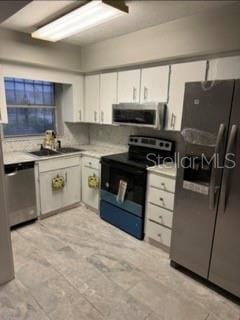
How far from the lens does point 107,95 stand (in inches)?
130

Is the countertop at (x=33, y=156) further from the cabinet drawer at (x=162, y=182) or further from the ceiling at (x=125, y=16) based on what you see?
the ceiling at (x=125, y=16)

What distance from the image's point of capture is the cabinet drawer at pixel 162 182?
238 centimetres

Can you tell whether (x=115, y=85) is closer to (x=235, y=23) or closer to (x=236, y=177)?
(x=235, y=23)

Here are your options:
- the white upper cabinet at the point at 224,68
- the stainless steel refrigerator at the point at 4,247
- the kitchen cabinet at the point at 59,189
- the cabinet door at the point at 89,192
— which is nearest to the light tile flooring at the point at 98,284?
the stainless steel refrigerator at the point at 4,247

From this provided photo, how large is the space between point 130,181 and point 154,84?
1.20 metres

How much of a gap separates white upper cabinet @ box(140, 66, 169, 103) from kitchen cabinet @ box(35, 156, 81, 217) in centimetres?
141

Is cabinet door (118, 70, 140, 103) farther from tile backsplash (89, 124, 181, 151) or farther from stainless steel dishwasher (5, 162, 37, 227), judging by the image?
stainless steel dishwasher (5, 162, 37, 227)

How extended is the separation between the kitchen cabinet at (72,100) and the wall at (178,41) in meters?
0.57

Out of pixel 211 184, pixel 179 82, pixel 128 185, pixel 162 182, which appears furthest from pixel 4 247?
pixel 179 82

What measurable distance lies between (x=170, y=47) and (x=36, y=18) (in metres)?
1.38

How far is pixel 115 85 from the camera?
3.15m

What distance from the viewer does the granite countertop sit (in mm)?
2377

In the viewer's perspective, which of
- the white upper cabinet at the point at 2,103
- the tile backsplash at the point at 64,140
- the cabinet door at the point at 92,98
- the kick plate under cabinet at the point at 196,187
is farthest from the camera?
the cabinet door at the point at 92,98

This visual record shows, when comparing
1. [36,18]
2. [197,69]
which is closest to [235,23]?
[197,69]
